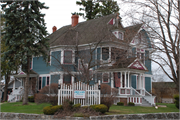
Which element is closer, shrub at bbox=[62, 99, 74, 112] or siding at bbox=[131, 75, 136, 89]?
shrub at bbox=[62, 99, 74, 112]

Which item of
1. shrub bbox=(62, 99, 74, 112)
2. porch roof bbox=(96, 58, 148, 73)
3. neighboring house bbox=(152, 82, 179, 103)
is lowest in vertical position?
neighboring house bbox=(152, 82, 179, 103)

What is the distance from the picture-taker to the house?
1917cm

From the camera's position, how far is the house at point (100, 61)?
19.2m

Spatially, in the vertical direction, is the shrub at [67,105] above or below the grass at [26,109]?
above

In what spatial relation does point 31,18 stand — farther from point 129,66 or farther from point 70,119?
point 70,119

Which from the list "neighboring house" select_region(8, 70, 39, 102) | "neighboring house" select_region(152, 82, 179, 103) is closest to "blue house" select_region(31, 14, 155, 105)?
"neighboring house" select_region(8, 70, 39, 102)

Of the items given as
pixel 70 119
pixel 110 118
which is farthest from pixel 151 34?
pixel 70 119

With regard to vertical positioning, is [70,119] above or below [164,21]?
below

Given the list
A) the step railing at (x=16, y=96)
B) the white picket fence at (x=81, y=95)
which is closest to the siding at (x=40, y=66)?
the step railing at (x=16, y=96)

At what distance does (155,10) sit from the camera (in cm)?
1371

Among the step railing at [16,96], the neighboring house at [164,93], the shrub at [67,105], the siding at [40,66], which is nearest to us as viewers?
the shrub at [67,105]

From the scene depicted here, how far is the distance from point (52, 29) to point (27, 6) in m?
13.4

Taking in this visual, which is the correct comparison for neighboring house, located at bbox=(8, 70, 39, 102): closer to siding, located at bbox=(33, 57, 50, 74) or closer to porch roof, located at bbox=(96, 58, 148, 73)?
siding, located at bbox=(33, 57, 50, 74)

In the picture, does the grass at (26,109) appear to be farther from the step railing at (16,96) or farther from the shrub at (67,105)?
the step railing at (16,96)
